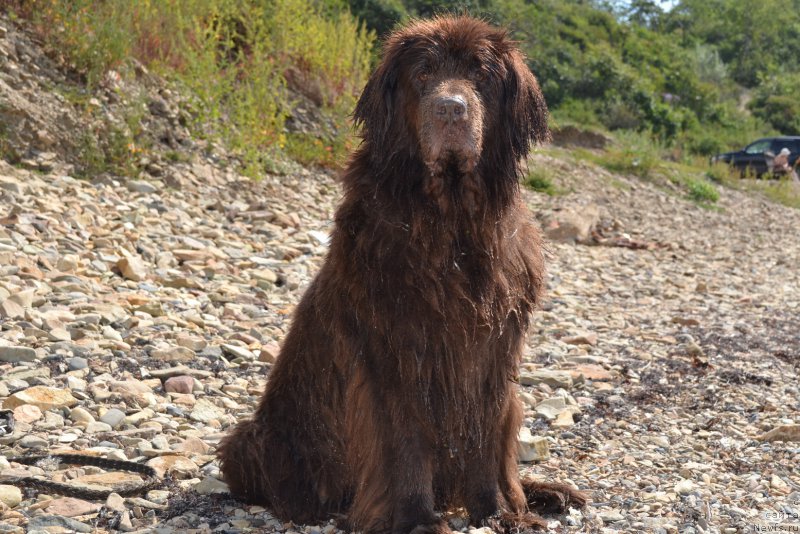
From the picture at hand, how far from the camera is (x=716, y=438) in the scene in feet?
15.7

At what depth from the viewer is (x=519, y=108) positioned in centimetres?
340

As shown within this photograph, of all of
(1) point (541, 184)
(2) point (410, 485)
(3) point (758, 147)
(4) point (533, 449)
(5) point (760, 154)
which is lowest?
(4) point (533, 449)

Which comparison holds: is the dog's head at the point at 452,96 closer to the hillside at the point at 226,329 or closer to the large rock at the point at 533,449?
the hillside at the point at 226,329

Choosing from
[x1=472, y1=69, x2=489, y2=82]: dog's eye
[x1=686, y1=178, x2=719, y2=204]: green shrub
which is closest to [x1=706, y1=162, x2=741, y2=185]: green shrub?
[x1=686, y1=178, x2=719, y2=204]: green shrub

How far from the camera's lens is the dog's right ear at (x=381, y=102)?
130 inches

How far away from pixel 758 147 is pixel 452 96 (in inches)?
947

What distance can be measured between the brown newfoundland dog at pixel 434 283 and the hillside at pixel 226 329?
345 mm

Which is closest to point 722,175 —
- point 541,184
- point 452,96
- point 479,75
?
point 541,184

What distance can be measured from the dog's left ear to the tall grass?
6.43 metres

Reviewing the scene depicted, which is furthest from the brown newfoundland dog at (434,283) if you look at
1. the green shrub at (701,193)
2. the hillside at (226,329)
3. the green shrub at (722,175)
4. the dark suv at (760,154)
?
the dark suv at (760,154)

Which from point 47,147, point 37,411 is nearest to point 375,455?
point 37,411

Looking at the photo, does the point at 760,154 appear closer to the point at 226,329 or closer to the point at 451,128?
the point at 226,329

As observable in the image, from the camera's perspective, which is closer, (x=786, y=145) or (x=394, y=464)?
(x=394, y=464)

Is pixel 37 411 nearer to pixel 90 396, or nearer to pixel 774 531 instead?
pixel 90 396
